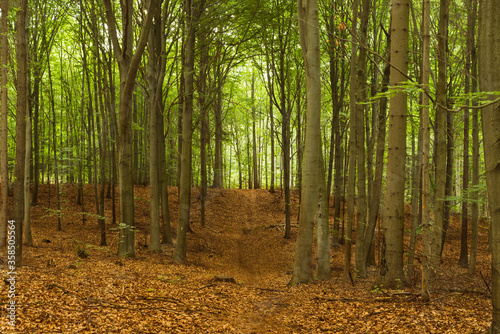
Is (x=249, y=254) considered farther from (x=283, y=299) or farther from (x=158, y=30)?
(x=158, y=30)

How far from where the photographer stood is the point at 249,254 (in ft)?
44.2

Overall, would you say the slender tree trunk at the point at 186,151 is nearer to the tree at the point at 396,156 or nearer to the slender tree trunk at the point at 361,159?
the slender tree trunk at the point at 361,159

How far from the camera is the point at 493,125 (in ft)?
11.3

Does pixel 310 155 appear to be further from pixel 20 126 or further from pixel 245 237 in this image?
pixel 245 237

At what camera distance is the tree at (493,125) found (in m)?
3.44

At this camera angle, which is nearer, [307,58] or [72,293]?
[72,293]

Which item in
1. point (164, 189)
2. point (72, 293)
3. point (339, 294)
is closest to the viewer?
point (72, 293)

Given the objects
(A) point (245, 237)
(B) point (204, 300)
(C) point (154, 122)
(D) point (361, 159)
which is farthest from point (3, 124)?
(A) point (245, 237)

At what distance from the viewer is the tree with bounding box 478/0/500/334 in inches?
135

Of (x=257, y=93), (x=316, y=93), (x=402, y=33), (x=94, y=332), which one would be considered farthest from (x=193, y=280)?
(x=257, y=93)

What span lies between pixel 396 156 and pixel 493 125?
7.62ft

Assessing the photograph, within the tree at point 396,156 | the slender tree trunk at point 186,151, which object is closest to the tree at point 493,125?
the tree at point 396,156

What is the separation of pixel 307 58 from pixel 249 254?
849 centimetres

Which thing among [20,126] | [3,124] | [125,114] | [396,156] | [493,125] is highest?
[125,114]
